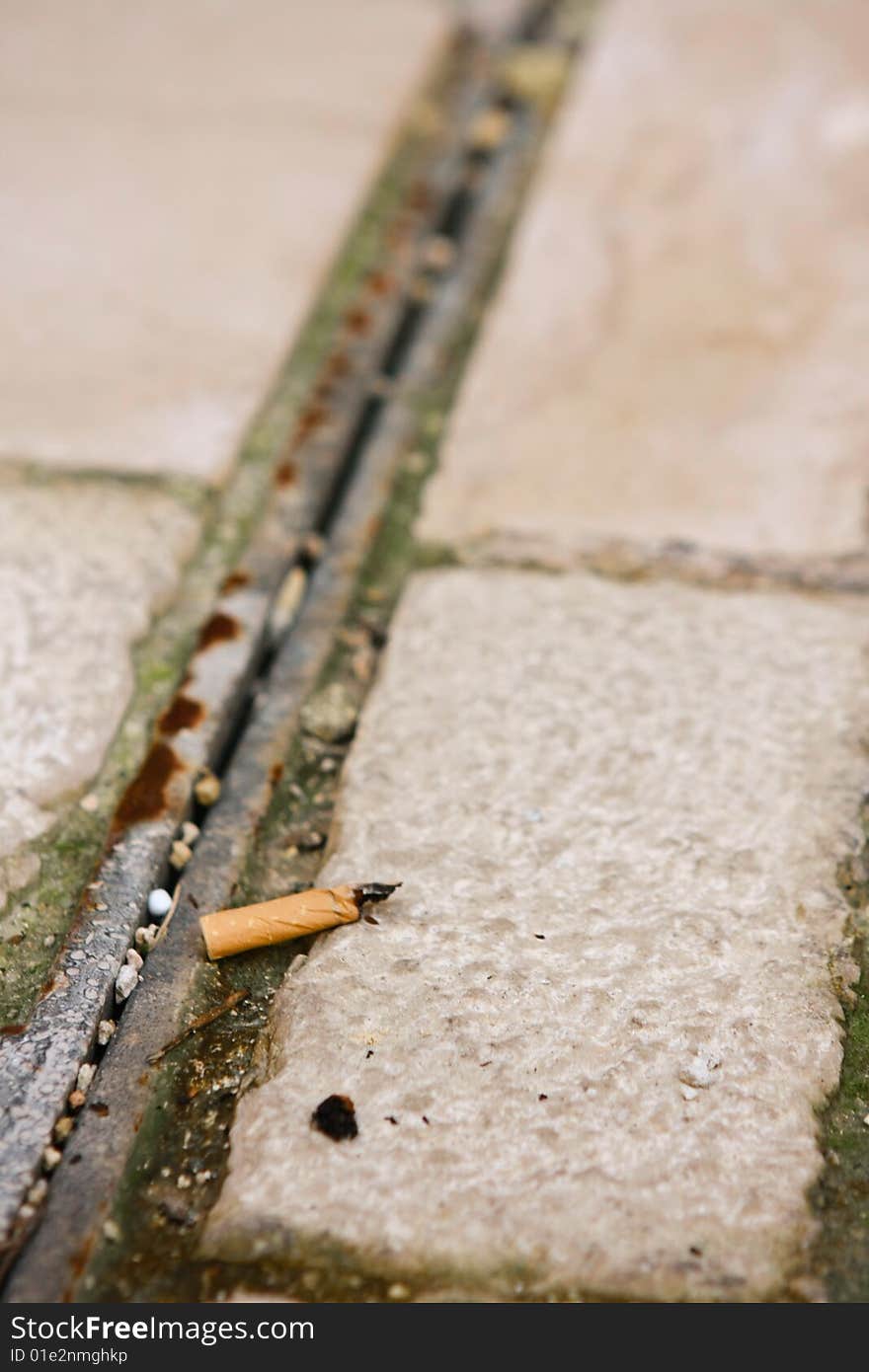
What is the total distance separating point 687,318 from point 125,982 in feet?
3.57

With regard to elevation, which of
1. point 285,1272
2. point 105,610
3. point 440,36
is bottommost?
point 285,1272

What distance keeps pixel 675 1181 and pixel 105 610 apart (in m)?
0.71

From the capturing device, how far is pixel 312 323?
5.04 feet

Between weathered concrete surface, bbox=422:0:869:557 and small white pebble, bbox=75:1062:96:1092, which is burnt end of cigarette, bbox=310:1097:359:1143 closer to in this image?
small white pebble, bbox=75:1062:96:1092

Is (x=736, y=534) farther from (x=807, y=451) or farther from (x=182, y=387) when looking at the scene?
(x=182, y=387)

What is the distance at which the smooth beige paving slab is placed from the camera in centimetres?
138

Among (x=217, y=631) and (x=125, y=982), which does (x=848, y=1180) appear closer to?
(x=125, y=982)

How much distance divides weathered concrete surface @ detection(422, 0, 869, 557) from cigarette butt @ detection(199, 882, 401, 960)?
0.47m

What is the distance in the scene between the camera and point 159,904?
0.93 m

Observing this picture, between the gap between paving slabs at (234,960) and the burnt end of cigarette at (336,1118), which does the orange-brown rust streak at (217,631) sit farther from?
the burnt end of cigarette at (336,1118)

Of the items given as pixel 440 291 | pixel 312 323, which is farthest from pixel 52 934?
pixel 440 291

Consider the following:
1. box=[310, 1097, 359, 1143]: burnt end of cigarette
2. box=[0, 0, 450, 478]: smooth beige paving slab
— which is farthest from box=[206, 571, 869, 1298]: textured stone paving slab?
box=[0, 0, 450, 478]: smooth beige paving slab

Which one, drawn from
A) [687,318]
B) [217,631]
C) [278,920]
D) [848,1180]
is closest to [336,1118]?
[278,920]

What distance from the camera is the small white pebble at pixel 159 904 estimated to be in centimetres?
93
